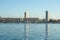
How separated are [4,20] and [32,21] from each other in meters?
28.9

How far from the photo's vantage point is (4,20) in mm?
198625

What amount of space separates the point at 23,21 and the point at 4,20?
65.5 ft

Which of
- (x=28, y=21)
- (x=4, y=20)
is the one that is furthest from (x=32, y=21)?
(x=4, y=20)

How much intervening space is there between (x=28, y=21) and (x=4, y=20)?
24716mm

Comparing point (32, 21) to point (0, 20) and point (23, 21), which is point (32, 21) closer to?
point (23, 21)

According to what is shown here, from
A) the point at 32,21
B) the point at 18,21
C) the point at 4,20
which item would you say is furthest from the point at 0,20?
the point at 32,21

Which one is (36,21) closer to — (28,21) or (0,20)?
(28,21)

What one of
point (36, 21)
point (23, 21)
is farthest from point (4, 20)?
point (36, 21)

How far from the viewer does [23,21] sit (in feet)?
639

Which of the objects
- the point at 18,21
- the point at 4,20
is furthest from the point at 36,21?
the point at 4,20

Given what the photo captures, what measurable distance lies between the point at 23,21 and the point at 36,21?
13273mm

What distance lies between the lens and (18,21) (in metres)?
198

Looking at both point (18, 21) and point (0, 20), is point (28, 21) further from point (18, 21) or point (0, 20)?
point (0, 20)

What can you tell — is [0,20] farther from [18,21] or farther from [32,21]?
[32,21]
